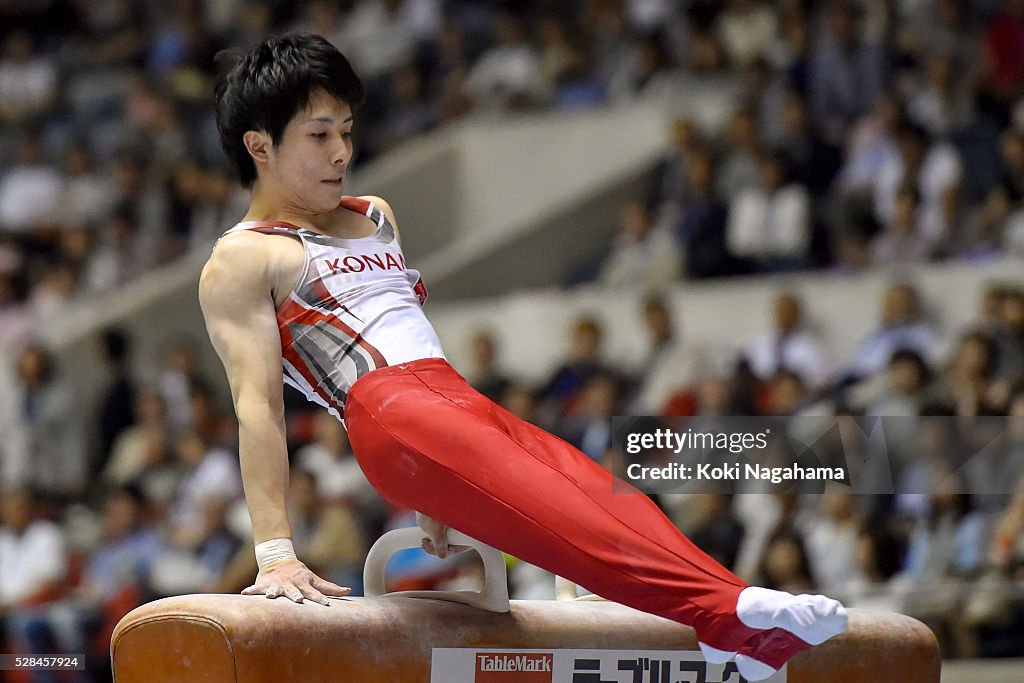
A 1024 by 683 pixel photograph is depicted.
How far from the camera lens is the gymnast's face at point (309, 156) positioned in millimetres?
3090

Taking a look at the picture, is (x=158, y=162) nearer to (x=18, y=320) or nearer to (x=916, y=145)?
(x=18, y=320)

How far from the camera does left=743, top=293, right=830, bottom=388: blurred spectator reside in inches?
272

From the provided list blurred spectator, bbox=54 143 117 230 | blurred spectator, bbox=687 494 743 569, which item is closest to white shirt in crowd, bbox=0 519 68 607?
blurred spectator, bbox=54 143 117 230

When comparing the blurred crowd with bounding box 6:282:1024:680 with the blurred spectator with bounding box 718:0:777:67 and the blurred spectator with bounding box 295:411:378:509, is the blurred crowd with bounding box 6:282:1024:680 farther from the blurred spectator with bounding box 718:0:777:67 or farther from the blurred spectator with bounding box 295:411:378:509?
the blurred spectator with bounding box 718:0:777:67

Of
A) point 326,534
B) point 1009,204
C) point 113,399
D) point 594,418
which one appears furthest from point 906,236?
point 113,399

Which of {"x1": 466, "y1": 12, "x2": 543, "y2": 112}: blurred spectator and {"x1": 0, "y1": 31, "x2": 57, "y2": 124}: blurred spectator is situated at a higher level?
{"x1": 0, "y1": 31, "x2": 57, "y2": 124}: blurred spectator

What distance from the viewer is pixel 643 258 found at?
321 inches

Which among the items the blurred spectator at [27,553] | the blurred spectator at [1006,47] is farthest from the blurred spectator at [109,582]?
the blurred spectator at [1006,47]

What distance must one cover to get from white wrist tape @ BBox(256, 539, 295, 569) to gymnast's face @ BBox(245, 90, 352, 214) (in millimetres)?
746

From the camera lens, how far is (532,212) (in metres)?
9.70

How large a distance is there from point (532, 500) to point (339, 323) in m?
0.58

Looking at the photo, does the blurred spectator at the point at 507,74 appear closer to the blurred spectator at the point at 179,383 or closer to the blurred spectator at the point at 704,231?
the blurred spectator at the point at 704,231

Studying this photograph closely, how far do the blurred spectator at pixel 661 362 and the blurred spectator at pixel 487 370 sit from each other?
704 millimetres

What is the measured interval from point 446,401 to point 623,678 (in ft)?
2.21
